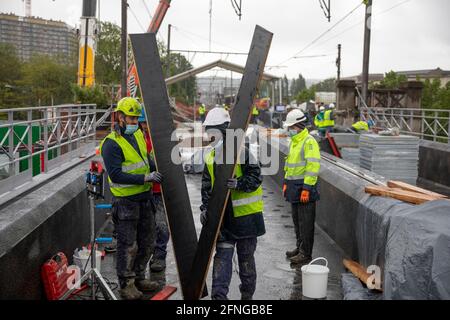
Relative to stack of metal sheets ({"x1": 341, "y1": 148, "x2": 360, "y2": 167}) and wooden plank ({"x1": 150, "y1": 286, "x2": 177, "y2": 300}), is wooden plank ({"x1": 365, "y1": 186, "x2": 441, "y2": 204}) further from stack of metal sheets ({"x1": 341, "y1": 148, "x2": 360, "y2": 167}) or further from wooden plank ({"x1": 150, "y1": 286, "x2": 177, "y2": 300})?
stack of metal sheets ({"x1": 341, "y1": 148, "x2": 360, "y2": 167})

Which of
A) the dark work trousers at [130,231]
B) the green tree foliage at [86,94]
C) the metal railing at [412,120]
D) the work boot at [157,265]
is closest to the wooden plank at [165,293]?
the dark work trousers at [130,231]

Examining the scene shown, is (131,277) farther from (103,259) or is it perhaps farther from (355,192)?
(355,192)

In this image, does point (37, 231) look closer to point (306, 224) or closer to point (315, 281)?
point (315, 281)

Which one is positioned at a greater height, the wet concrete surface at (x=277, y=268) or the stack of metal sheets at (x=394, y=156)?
the stack of metal sheets at (x=394, y=156)

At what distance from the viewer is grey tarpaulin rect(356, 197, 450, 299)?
3.78 meters

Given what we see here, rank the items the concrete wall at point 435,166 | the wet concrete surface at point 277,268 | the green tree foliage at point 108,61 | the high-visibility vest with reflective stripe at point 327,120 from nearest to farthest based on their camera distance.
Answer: the wet concrete surface at point 277,268
the concrete wall at point 435,166
the high-visibility vest with reflective stripe at point 327,120
the green tree foliage at point 108,61

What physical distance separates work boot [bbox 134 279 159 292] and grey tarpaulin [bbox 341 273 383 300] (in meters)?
2.16

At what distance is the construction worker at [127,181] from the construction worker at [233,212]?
0.96m

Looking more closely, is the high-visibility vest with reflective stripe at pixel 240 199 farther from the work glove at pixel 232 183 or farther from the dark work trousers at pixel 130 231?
the dark work trousers at pixel 130 231

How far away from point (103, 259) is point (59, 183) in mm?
1217

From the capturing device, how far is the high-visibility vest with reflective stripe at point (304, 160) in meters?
6.66

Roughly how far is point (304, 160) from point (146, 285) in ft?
8.71

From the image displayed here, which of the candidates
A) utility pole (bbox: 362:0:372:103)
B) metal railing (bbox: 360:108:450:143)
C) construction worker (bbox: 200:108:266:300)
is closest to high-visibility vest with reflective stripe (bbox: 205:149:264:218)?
construction worker (bbox: 200:108:266:300)
